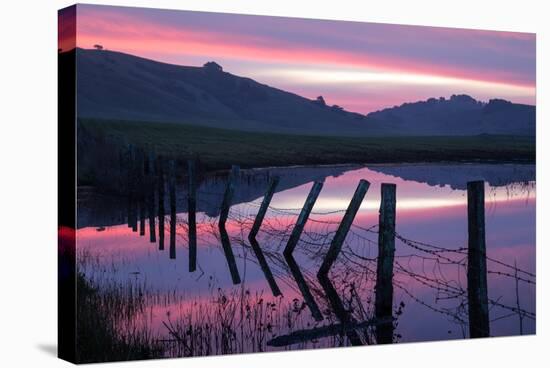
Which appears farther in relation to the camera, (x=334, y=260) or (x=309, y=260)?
(x=334, y=260)

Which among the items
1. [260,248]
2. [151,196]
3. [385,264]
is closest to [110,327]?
[151,196]

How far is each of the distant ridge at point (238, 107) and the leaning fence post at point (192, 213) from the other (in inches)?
23.0

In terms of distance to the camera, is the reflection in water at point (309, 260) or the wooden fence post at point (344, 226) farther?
the wooden fence post at point (344, 226)

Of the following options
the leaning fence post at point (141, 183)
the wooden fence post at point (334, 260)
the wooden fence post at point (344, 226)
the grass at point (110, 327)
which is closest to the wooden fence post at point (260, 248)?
the wooden fence post at point (334, 260)

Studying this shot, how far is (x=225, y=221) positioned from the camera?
16.0 m

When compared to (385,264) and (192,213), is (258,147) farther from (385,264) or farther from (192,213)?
(385,264)

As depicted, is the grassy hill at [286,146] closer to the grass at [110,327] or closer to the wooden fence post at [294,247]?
the wooden fence post at [294,247]

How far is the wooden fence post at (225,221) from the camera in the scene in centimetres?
1573

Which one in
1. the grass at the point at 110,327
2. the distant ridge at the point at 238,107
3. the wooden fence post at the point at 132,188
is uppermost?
the distant ridge at the point at 238,107

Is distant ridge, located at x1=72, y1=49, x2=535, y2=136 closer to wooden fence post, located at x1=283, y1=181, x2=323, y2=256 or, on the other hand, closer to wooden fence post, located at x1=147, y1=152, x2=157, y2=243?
wooden fence post, located at x1=147, y1=152, x2=157, y2=243

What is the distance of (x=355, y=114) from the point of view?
16.9m

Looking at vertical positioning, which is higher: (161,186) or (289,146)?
(289,146)

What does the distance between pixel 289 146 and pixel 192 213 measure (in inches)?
59.2

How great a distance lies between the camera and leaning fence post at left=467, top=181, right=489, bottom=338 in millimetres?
16422
